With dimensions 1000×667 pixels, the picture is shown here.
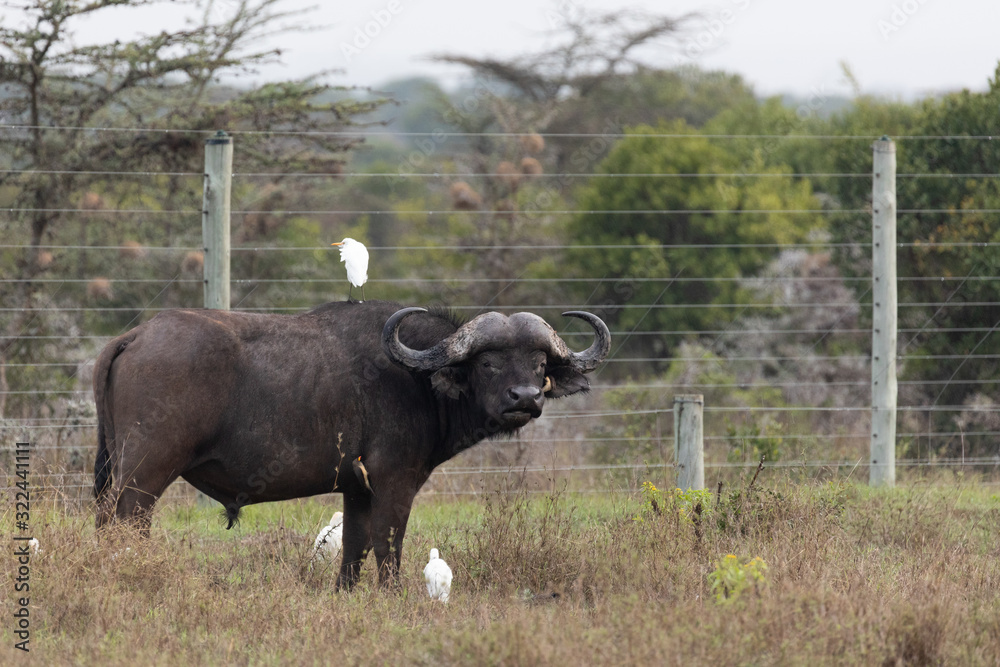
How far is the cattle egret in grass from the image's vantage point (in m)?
5.84

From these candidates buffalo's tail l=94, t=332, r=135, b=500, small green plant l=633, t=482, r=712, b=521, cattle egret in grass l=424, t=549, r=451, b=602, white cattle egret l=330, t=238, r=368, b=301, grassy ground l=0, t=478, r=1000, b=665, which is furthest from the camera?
white cattle egret l=330, t=238, r=368, b=301

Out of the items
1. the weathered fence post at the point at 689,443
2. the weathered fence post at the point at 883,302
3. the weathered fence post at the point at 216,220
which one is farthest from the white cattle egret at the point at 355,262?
the weathered fence post at the point at 883,302

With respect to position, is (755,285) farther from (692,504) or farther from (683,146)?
(692,504)

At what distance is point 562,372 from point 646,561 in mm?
1495

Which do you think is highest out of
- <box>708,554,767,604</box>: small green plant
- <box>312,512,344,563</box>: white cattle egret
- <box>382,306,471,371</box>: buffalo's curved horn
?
<box>382,306,471,371</box>: buffalo's curved horn

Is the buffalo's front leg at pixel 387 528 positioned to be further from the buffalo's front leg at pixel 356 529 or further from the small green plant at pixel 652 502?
the small green plant at pixel 652 502

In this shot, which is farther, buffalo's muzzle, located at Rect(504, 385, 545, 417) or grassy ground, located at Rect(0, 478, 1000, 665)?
buffalo's muzzle, located at Rect(504, 385, 545, 417)

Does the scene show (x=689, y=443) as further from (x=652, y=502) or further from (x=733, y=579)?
(x=733, y=579)

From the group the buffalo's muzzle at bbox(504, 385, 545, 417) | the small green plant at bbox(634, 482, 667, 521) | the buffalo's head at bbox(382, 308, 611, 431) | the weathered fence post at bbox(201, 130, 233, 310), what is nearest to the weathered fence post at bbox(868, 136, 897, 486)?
the small green plant at bbox(634, 482, 667, 521)

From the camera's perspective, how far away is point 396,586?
614 centimetres

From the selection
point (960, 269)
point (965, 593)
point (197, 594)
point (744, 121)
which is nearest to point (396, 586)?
point (197, 594)

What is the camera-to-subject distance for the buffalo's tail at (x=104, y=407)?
6.25 m

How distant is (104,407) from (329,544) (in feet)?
5.40

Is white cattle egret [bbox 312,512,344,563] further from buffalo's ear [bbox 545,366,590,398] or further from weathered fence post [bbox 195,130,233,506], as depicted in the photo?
weathered fence post [bbox 195,130,233,506]
